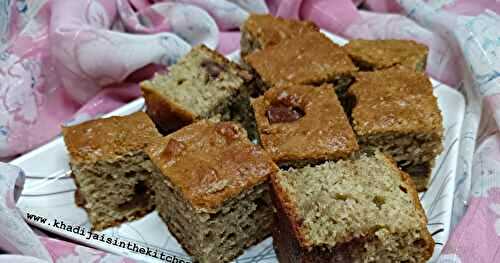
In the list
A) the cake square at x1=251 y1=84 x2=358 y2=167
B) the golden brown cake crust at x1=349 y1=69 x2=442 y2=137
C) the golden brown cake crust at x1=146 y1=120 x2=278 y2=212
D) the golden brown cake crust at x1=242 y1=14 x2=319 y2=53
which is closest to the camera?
the golden brown cake crust at x1=146 y1=120 x2=278 y2=212

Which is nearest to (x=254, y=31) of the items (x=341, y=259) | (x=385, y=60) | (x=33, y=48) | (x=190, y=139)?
(x=385, y=60)

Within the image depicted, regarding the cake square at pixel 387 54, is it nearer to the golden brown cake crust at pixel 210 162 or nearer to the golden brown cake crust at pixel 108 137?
the golden brown cake crust at pixel 210 162

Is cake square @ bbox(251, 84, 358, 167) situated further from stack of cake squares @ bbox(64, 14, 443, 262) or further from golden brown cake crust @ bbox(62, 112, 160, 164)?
golden brown cake crust @ bbox(62, 112, 160, 164)

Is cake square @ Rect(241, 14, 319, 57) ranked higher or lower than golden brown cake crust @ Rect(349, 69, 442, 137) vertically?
higher

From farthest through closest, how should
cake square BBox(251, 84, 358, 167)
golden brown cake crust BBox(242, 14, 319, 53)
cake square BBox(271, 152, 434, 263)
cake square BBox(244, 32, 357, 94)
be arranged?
golden brown cake crust BBox(242, 14, 319, 53) < cake square BBox(244, 32, 357, 94) < cake square BBox(251, 84, 358, 167) < cake square BBox(271, 152, 434, 263)

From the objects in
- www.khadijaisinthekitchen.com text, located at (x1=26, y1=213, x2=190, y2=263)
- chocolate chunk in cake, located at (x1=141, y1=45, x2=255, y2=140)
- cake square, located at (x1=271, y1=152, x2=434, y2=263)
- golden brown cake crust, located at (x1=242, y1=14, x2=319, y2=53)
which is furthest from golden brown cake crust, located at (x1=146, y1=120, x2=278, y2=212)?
golden brown cake crust, located at (x1=242, y1=14, x2=319, y2=53)

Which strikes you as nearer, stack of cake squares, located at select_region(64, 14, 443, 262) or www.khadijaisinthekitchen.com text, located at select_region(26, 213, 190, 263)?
stack of cake squares, located at select_region(64, 14, 443, 262)

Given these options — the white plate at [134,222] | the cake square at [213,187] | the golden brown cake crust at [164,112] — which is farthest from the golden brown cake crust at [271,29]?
the white plate at [134,222]
